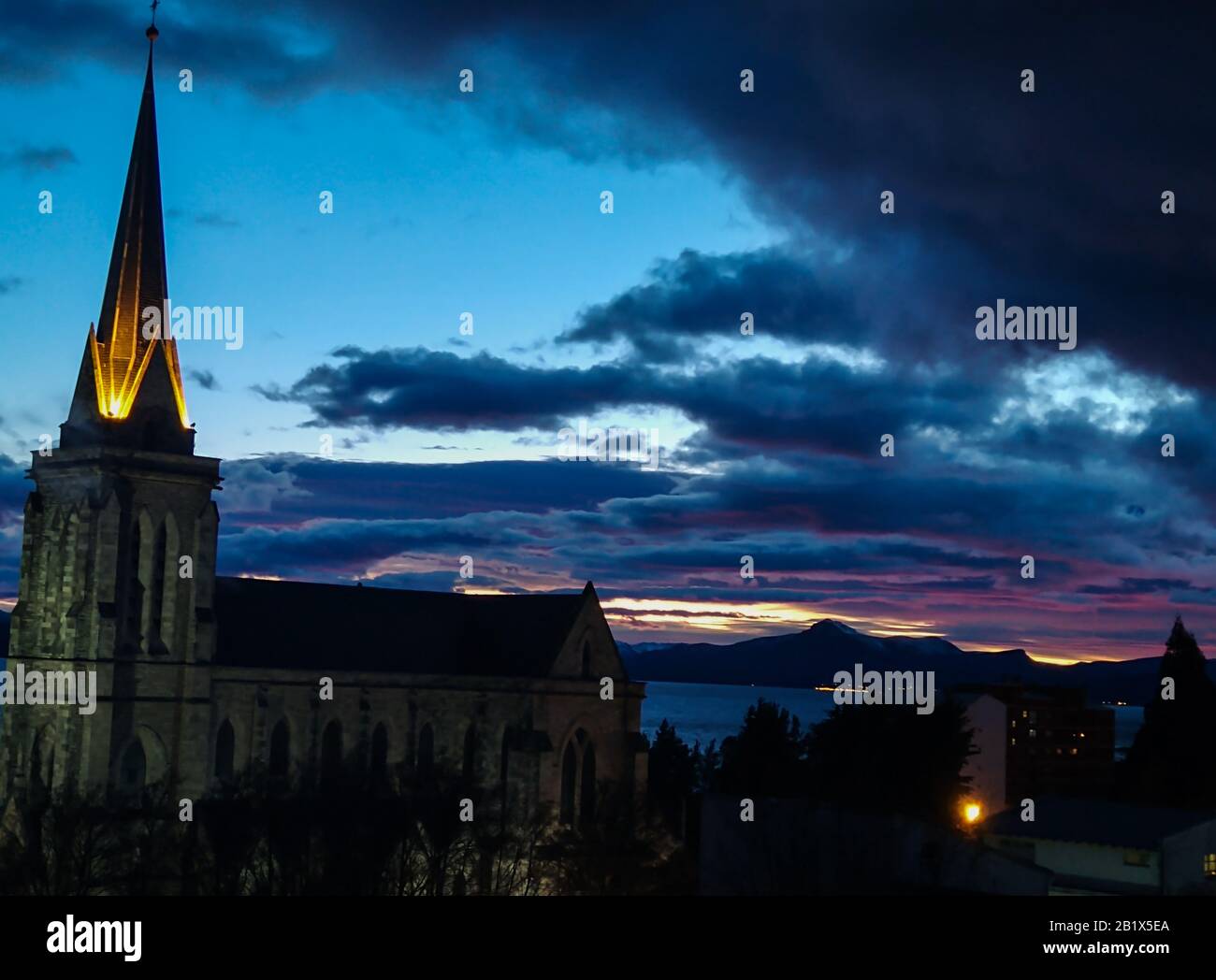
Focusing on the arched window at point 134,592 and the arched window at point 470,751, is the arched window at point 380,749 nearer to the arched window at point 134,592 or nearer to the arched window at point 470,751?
the arched window at point 470,751

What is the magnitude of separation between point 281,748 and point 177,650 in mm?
7704

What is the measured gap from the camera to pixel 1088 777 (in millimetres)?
191125

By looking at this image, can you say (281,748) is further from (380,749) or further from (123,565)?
(123,565)

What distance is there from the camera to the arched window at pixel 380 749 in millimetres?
83312

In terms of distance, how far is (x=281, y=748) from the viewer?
262ft

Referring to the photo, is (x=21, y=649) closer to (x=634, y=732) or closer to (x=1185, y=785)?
(x=634, y=732)

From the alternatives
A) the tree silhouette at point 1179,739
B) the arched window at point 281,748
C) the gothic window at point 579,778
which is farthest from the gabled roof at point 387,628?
the tree silhouette at point 1179,739

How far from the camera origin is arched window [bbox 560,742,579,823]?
292ft

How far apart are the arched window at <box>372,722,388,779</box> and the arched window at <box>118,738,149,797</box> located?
1282cm

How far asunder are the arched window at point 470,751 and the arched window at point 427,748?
6.21 ft

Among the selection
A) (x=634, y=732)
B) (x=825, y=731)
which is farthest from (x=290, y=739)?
(x=825, y=731)

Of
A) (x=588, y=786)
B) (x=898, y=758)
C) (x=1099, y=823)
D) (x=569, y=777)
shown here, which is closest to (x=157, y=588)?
(x=569, y=777)
